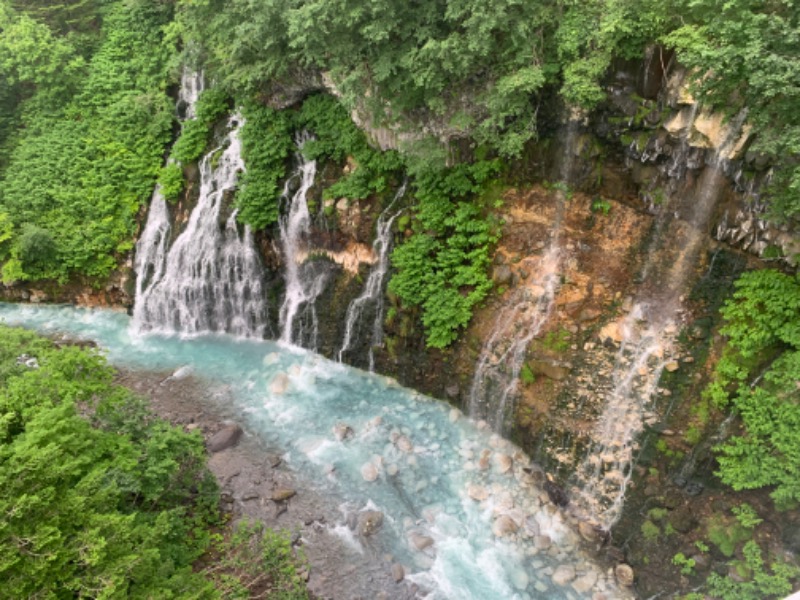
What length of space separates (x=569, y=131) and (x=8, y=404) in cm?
1126

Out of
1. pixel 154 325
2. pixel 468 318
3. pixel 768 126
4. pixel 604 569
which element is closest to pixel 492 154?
pixel 468 318

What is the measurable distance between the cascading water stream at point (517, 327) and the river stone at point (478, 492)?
1.59m

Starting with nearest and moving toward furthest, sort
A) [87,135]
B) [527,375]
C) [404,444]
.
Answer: [527,375] < [404,444] < [87,135]

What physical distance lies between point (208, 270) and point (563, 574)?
12.8 m

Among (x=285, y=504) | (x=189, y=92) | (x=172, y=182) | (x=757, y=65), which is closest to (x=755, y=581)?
(x=757, y=65)

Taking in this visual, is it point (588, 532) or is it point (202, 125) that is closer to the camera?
point (588, 532)

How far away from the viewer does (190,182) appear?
16109 mm

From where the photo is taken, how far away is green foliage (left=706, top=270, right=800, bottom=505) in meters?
8.05

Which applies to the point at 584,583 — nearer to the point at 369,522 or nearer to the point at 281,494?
→ the point at 369,522

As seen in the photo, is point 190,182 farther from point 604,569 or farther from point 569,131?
point 604,569

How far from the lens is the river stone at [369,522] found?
10.1 m

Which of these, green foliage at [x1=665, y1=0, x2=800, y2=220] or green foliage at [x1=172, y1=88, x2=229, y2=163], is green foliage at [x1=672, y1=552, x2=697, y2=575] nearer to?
green foliage at [x1=665, y1=0, x2=800, y2=220]

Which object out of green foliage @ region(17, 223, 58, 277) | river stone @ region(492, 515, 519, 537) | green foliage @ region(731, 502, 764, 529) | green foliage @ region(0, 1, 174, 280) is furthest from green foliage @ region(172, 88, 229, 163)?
green foliage @ region(731, 502, 764, 529)

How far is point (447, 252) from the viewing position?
39.5 ft
